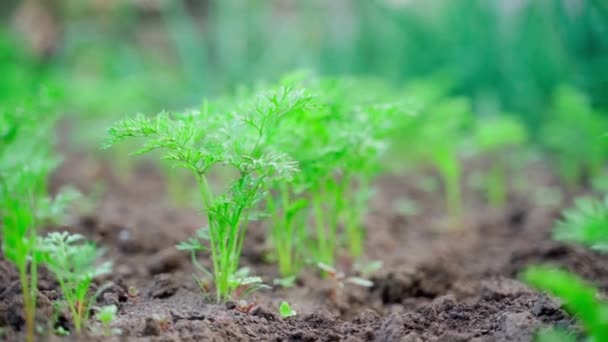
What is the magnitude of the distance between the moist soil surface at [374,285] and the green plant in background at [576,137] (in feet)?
A: 0.70

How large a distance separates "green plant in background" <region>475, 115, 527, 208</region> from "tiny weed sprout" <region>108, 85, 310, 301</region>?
5.98 ft

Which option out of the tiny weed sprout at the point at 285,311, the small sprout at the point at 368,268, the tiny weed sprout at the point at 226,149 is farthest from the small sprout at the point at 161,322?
the small sprout at the point at 368,268

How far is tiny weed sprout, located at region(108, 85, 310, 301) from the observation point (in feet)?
6.49

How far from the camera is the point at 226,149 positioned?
2.16 metres

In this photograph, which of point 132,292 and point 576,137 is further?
point 576,137

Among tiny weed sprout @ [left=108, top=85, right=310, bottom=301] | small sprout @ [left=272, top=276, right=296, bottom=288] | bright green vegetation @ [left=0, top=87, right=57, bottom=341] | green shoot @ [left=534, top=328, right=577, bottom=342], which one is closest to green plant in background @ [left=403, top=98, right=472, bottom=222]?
small sprout @ [left=272, top=276, right=296, bottom=288]

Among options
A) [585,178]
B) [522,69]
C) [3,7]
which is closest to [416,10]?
[522,69]

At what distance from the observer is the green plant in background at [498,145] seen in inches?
147

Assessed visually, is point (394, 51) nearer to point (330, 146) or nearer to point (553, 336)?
point (330, 146)

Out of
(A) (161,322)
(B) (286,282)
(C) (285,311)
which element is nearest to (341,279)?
(B) (286,282)

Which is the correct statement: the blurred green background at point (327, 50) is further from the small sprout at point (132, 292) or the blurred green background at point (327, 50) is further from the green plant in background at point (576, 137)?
the small sprout at point (132, 292)

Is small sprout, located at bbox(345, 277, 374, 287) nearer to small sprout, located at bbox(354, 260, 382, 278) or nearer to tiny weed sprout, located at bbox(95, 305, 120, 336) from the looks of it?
small sprout, located at bbox(354, 260, 382, 278)

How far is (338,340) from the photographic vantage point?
6.98 ft

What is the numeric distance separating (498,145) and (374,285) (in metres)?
1.62
